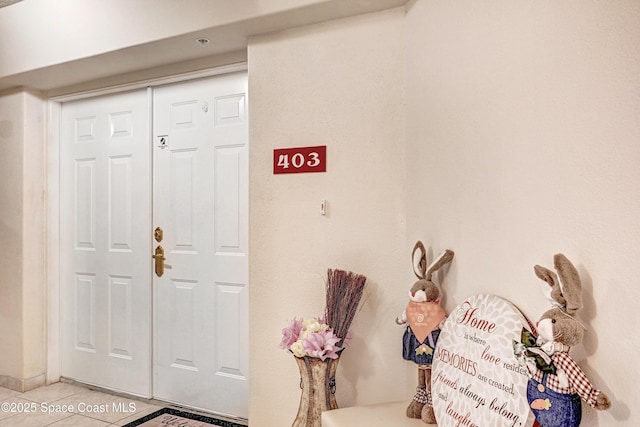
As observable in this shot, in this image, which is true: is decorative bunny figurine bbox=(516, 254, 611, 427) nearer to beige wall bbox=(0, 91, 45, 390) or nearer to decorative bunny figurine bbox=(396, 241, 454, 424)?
decorative bunny figurine bbox=(396, 241, 454, 424)

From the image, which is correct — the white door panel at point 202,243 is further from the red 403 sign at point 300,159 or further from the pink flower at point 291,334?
the pink flower at point 291,334

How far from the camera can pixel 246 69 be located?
8.81 ft

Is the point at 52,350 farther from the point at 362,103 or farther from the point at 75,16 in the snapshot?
the point at 362,103

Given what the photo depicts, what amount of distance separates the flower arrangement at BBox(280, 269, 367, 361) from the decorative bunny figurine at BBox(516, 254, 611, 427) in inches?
38.6

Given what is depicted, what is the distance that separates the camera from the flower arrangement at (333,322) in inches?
78.3

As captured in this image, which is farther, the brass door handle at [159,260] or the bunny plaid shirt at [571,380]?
the brass door handle at [159,260]

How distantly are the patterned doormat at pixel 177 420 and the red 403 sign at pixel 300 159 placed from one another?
1479mm

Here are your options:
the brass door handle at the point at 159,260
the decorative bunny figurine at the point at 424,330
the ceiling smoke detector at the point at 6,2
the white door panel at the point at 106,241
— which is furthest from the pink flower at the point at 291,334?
the ceiling smoke detector at the point at 6,2

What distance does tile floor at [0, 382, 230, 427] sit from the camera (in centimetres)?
272

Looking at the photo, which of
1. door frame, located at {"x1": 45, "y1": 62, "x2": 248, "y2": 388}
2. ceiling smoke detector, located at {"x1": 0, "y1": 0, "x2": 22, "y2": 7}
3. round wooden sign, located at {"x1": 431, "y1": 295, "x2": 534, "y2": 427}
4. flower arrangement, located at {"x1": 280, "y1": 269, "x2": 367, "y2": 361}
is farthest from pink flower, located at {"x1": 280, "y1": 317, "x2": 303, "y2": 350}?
ceiling smoke detector, located at {"x1": 0, "y1": 0, "x2": 22, "y2": 7}

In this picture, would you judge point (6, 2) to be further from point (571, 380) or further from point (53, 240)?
point (571, 380)

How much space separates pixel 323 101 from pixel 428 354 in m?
1.27

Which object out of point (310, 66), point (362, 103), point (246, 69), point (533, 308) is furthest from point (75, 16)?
point (533, 308)

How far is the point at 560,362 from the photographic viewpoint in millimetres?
1078
